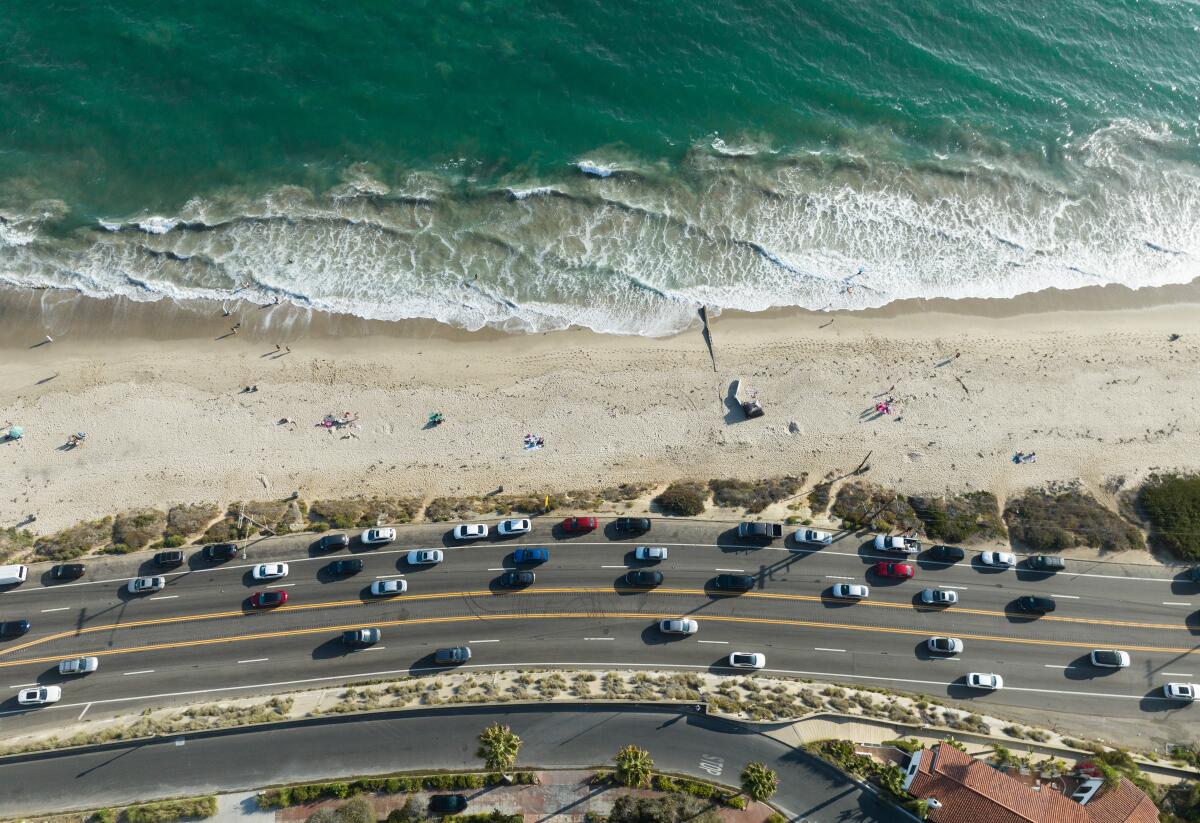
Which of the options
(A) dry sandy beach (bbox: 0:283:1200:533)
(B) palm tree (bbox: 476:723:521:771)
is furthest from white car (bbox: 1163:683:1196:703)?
(B) palm tree (bbox: 476:723:521:771)

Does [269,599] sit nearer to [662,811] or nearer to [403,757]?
[403,757]

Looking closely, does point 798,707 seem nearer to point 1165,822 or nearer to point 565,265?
point 1165,822

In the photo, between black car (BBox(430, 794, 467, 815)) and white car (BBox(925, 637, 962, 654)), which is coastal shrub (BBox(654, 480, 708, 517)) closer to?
white car (BBox(925, 637, 962, 654))

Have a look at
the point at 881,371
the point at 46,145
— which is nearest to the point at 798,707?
the point at 881,371

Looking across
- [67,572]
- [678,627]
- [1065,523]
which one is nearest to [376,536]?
[67,572]

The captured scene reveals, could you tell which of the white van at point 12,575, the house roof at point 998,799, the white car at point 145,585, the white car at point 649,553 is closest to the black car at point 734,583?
the white car at point 649,553

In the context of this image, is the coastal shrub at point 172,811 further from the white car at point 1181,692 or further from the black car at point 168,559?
the white car at point 1181,692
